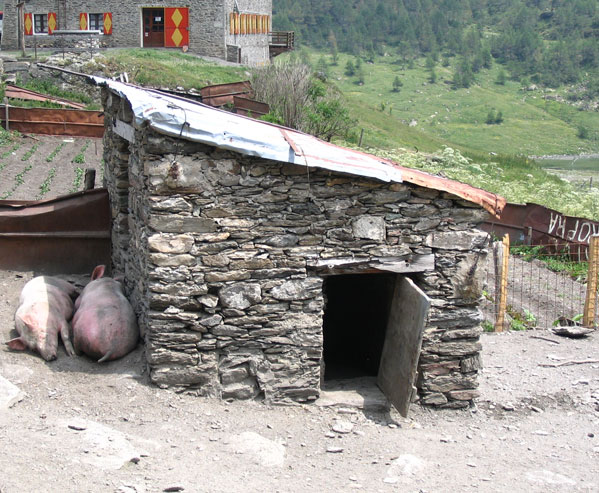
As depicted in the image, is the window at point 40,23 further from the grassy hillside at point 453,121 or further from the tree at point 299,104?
the tree at point 299,104

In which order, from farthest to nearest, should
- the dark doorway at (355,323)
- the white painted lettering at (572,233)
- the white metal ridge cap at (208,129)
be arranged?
the white painted lettering at (572,233)
the dark doorway at (355,323)
the white metal ridge cap at (208,129)

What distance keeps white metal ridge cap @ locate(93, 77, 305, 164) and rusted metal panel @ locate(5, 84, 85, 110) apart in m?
18.7

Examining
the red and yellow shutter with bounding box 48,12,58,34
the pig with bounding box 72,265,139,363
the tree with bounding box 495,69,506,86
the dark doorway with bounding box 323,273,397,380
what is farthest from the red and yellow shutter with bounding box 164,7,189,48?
the tree with bounding box 495,69,506,86

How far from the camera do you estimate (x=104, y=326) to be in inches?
299

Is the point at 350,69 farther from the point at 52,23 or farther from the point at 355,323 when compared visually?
the point at 355,323

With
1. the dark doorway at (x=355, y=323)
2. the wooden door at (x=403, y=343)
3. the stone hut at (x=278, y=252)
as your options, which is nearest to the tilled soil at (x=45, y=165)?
the dark doorway at (x=355, y=323)

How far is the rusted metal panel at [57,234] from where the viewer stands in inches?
368

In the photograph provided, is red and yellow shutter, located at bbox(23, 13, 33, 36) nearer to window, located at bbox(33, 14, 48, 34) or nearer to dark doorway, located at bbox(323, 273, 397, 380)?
window, located at bbox(33, 14, 48, 34)

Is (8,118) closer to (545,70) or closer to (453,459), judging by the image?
(453,459)

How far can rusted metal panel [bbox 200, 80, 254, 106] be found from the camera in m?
25.5

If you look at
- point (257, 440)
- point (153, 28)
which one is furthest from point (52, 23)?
point (257, 440)

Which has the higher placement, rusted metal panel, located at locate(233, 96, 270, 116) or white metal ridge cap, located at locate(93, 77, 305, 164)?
white metal ridge cap, located at locate(93, 77, 305, 164)

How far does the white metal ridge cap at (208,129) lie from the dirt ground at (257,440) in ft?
8.05

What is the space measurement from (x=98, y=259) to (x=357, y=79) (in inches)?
2387
